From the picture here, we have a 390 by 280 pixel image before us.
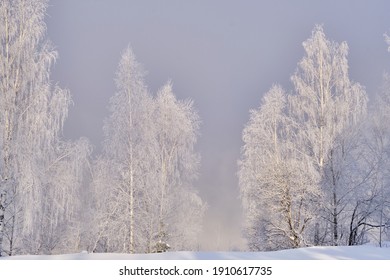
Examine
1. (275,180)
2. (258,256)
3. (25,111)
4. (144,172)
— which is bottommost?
(258,256)

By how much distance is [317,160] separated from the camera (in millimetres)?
15992

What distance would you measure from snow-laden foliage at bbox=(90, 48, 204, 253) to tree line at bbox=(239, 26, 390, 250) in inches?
93.3

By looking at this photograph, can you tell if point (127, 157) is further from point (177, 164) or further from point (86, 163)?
point (177, 164)

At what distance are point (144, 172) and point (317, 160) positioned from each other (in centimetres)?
625

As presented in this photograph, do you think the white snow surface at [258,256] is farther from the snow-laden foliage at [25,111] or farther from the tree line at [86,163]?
the tree line at [86,163]

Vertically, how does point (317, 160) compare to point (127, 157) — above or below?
below

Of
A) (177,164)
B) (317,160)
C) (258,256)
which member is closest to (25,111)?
(177,164)

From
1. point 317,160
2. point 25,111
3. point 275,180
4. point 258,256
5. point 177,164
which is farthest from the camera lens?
point 177,164

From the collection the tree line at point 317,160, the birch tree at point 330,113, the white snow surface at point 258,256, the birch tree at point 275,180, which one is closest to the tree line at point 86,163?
the birch tree at point 275,180

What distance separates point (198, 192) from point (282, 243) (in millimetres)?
3969

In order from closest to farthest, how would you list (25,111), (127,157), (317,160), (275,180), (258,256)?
(258,256) → (25,111) → (275,180) → (317,160) → (127,157)

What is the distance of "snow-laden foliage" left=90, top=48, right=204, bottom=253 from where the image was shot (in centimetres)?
1627
